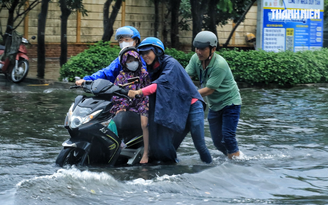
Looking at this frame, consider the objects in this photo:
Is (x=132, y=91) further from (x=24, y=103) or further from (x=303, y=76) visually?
(x=303, y=76)

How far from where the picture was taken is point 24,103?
988 cm

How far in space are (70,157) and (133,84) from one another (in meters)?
0.94

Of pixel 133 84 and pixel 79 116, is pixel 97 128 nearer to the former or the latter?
pixel 79 116

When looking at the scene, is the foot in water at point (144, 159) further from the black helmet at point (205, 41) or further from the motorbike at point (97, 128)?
the black helmet at point (205, 41)

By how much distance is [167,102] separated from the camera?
479cm

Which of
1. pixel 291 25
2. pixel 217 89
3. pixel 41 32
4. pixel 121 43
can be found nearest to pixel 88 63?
pixel 41 32

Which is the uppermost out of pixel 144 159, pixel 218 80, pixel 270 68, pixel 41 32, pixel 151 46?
pixel 41 32

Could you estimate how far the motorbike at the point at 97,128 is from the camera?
15.1 ft

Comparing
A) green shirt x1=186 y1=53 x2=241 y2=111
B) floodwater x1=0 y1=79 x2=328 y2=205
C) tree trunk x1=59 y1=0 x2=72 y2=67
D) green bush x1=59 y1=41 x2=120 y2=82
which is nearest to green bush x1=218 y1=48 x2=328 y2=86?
green bush x1=59 y1=41 x2=120 y2=82

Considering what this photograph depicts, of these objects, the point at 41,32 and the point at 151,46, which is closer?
the point at 151,46

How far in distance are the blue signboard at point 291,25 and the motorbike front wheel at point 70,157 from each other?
11.8m

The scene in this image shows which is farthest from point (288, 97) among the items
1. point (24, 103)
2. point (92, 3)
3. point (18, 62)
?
point (92, 3)

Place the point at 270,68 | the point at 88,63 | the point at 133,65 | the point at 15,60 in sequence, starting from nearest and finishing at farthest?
the point at 133,65 < the point at 88,63 < the point at 15,60 < the point at 270,68

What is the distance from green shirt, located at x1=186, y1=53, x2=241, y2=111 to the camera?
205 inches
